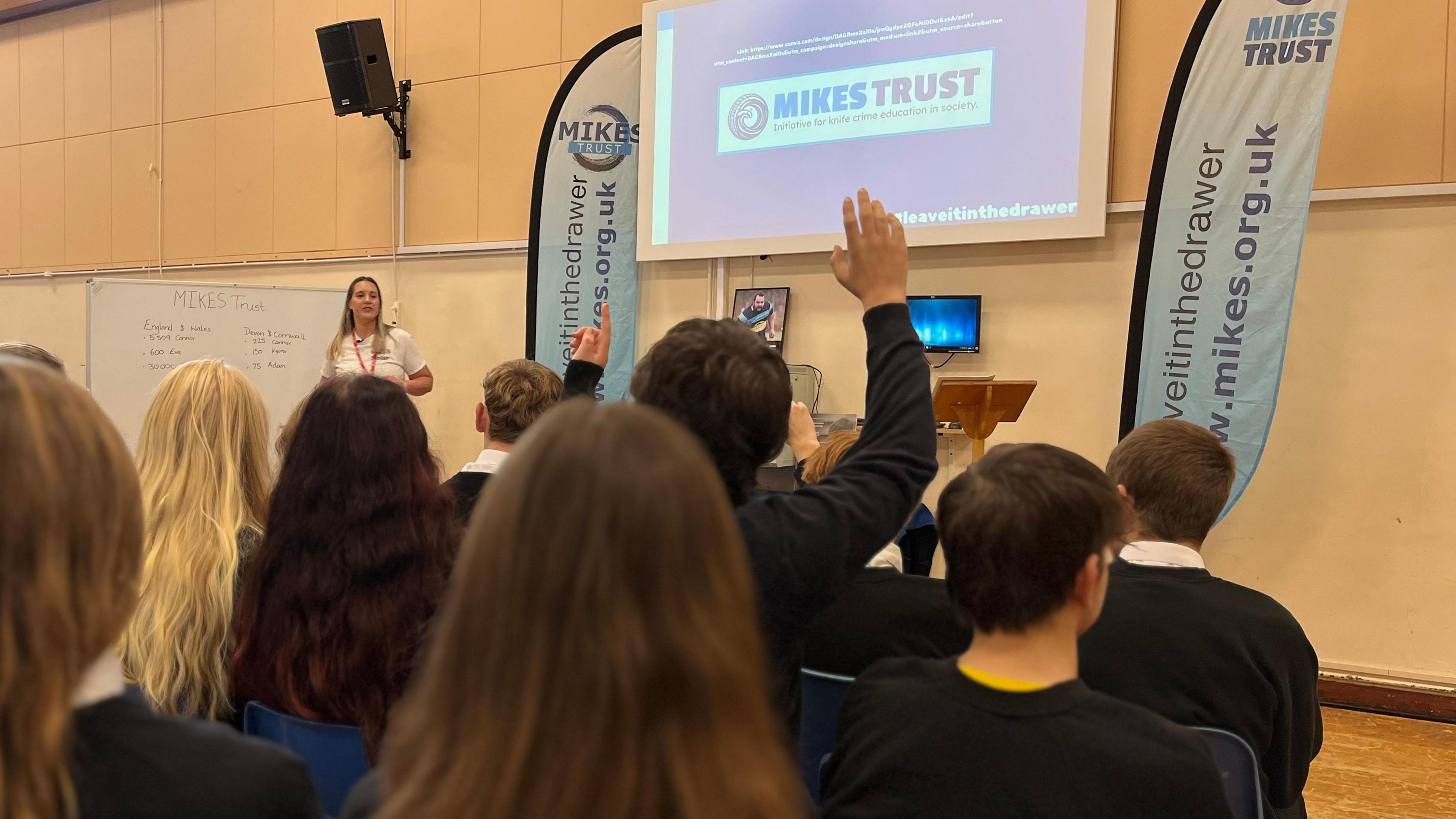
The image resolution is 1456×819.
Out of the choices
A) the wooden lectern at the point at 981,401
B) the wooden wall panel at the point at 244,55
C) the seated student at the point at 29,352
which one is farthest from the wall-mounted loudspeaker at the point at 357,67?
the wooden lectern at the point at 981,401

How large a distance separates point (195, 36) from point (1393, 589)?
7529 mm

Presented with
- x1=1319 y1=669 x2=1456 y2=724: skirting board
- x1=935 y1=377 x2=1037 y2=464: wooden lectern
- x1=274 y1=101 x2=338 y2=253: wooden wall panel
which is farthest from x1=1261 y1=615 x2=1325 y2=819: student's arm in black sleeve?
x1=274 y1=101 x2=338 y2=253: wooden wall panel

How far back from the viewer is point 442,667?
567 millimetres

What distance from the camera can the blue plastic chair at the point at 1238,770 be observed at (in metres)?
1.32

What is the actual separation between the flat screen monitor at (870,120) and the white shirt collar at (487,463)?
2320 millimetres

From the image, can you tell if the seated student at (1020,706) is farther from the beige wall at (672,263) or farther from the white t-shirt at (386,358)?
the white t-shirt at (386,358)

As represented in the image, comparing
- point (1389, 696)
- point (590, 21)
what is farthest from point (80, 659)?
point (590, 21)

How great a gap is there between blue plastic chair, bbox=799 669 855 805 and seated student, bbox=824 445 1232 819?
37 centimetres

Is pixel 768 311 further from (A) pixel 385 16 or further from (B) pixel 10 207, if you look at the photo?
(B) pixel 10 207

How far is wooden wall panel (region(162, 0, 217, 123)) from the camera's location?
6.66 meters

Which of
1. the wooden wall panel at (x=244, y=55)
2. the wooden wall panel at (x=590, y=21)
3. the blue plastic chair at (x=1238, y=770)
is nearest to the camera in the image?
the blue plastic chair at (x=1238, y=770)

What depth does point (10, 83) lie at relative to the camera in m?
7.52

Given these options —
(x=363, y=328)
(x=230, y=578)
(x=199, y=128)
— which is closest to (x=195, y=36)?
(x=199, y=128)

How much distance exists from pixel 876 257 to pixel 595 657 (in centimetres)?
92
